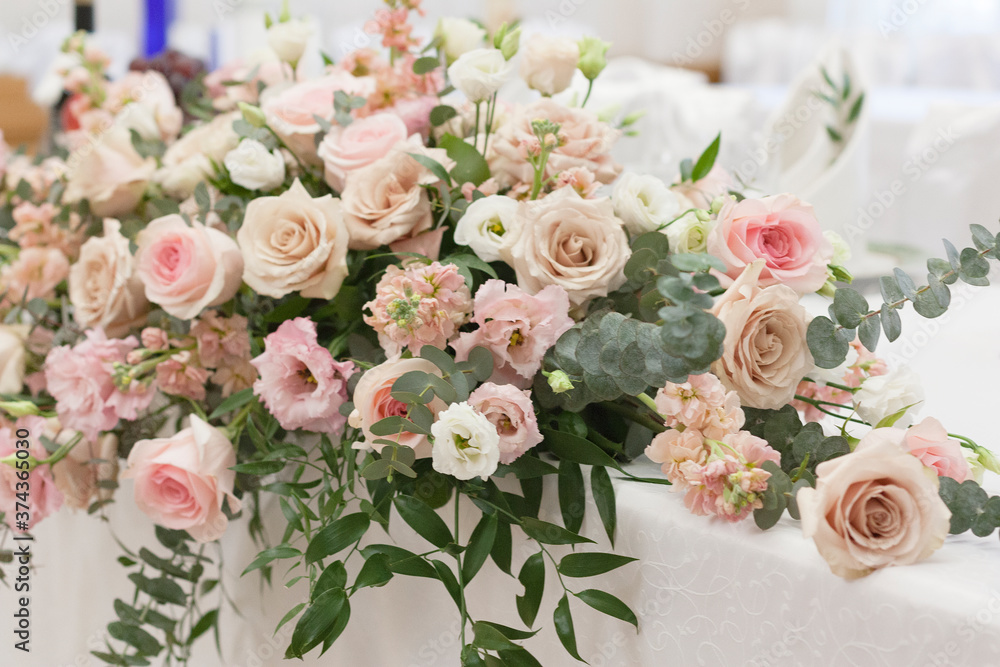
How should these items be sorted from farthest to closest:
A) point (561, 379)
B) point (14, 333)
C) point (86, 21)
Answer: point (86, 21), point (14, 333), point (561, 379)

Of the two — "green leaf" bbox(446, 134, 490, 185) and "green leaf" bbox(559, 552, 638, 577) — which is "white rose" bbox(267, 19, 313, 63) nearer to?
"green leaf" bbox(446, 134, 490, 185)

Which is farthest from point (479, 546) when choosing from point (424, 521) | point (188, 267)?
point (188, 267)

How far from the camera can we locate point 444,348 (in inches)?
25.4

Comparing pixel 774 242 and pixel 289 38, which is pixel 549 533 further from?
pixel 289 38

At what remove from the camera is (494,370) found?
632 mm

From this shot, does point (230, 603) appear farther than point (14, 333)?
No

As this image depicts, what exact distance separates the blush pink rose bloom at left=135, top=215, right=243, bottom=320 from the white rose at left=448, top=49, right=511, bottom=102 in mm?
261

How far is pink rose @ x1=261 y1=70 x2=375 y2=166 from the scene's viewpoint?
0.82 metres

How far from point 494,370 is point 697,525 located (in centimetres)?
19

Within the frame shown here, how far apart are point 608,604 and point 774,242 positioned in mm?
293

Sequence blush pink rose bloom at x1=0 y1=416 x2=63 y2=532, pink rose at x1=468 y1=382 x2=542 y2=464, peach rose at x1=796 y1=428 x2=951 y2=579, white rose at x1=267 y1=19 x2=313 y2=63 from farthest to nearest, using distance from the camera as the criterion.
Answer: white rose at x1=267 y1=19 x2=313 y2=63
blush pink rose bloom at x1=0 y1=416 x2=63 y2=532
pink rose at x1=468 y1=382 x2=542 y2=464
peach rose at x1=796 y1=428 x2=951 y2=579

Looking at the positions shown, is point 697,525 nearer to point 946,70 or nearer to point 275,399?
point 275,399

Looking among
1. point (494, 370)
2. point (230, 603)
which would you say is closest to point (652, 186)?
point (494, 370)

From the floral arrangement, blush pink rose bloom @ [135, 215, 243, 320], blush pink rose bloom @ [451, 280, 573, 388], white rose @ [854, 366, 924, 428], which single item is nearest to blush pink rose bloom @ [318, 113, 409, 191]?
the floral arrangement
